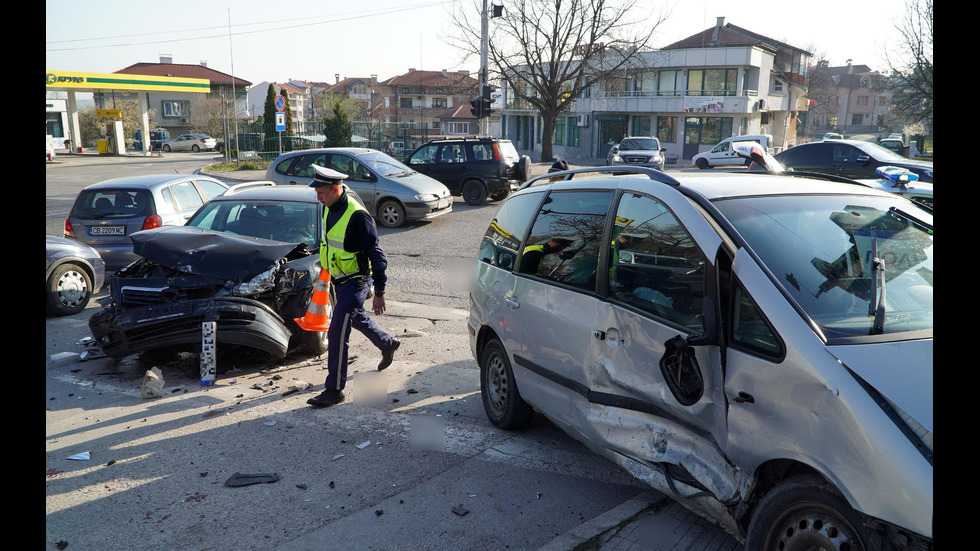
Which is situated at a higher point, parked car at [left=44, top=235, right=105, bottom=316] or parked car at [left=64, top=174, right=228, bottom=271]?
parked car at [left=64, top=174, right=228, bottom=271]

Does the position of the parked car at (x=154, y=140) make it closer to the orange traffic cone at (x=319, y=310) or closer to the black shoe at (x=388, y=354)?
the orange traffic cone at (x=319, y=310)

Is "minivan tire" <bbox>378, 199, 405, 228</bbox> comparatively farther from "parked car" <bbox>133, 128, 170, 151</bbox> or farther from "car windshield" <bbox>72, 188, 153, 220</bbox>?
"parked car" <bbox>133, 128, 170, 151</bbox>

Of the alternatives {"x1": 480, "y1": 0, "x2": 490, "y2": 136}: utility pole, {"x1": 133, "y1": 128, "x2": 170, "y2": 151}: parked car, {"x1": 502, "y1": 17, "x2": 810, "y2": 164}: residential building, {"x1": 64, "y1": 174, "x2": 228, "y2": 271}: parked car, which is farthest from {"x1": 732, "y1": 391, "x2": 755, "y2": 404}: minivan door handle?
{"x1": 133, "y1": 128, "x2": 170, "y2": 151}: parked car

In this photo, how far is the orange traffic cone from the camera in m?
6.61

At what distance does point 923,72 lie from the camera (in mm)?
28422

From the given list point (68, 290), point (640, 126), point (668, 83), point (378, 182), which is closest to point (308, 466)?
point (68, 290)

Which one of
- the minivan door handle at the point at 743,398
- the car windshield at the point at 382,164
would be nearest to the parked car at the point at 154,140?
the car windshield at the point at 382,164

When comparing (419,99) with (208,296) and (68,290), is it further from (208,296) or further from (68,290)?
(208,296)

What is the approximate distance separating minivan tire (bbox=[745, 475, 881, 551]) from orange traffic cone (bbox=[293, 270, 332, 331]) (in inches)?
181

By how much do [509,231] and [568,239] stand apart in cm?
85

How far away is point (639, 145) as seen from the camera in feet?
112

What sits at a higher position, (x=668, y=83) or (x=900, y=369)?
(x=668, y=83)

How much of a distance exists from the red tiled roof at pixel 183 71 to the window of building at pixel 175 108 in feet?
14.8
